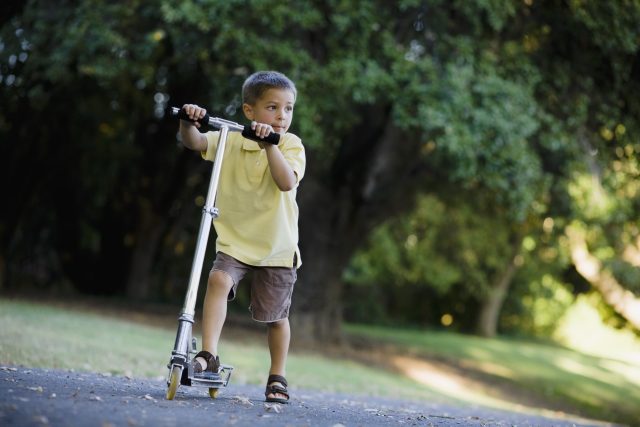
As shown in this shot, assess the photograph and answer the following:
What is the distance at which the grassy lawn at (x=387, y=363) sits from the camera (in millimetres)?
10011

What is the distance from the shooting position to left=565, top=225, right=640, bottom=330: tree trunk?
23578 millimetres

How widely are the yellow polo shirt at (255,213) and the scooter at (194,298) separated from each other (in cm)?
22

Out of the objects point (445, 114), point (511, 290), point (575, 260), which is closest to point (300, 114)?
point (445, 114)

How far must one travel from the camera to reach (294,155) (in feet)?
17.8

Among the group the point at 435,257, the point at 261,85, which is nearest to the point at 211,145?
the point at 261,85

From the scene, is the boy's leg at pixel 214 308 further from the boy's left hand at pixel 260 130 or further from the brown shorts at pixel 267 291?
the boy's left hand at pixel 260 130

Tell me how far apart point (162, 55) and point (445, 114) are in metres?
7.99

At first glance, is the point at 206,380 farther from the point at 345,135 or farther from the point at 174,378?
the point at 345,135

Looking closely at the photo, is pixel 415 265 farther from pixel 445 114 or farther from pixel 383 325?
pixel 445 114

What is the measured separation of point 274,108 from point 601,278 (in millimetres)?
19906

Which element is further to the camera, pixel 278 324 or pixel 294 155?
pixel 278 324

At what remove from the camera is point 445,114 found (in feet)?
42.2

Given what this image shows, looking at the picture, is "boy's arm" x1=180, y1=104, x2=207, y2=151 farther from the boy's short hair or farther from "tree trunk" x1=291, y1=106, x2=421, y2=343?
"tree trunk" x1=291, y1=106, x2=421, y2=343

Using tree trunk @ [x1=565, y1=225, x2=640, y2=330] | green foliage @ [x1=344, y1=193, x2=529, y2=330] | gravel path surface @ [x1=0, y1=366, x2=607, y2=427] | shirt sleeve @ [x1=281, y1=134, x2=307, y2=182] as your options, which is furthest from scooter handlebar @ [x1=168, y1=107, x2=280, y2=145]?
tree trunk @ [x1=565, y1=225, x2=640, y2=330]
